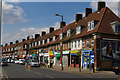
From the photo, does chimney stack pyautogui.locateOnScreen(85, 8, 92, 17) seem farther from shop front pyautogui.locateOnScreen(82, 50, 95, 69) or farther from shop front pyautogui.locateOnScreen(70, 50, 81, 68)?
shop front pyautogui.locateOnScreen(82, 50, 95, 69)

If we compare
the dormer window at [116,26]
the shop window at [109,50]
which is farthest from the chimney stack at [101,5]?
the shop window at [109,50]

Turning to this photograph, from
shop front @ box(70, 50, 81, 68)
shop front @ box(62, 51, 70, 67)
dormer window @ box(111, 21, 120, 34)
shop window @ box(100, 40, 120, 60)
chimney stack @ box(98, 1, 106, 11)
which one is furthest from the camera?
shop front @ box(62, 51, 70, 67)

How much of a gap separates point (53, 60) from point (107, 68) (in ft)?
74.4

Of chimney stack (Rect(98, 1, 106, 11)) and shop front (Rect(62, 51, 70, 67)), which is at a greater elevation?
chimney stack (Rect(98, 1, 106, 11))

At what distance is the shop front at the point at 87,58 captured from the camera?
30.3m

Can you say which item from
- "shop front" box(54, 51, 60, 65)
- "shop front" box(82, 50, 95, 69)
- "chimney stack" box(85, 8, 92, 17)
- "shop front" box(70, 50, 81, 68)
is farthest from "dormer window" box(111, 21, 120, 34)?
"shop front" box(54, 51, 60, 65)

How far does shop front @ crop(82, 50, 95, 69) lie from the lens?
30.3m

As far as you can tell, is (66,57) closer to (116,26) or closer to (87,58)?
(87,58)

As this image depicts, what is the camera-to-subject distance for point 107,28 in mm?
30594

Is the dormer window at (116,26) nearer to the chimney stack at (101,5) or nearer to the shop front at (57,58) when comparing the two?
the chimney stack at (101,5)

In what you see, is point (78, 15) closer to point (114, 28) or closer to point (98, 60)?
point (114, 28)

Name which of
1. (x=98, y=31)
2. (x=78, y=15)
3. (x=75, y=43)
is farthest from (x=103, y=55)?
(x=78, y=15)

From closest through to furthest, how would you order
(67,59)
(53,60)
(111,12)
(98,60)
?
(98,60), (111,12), (67,59), (53,60)

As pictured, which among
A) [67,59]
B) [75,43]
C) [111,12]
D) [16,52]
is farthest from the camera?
[16,52]
